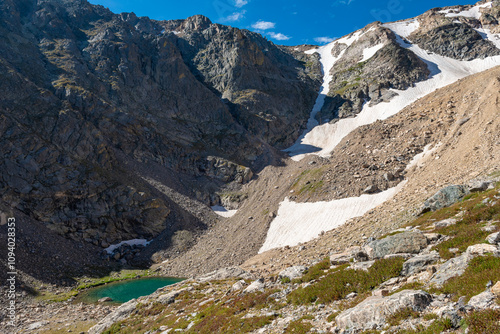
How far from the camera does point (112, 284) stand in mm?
47844

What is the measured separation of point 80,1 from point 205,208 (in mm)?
120079

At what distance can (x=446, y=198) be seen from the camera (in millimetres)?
23625

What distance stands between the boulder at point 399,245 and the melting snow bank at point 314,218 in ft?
110

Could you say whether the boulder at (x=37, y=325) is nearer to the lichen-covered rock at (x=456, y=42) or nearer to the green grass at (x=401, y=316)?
the green grass at (x=401, y=316)

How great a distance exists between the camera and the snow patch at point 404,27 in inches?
5423

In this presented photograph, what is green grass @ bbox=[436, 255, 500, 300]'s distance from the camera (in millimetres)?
7934

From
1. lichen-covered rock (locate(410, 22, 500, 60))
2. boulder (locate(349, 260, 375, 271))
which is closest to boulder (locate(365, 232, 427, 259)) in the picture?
boulder (locate(349, 260, 375, 271))

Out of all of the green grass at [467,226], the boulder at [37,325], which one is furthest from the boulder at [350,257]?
the boulder at [37,325]

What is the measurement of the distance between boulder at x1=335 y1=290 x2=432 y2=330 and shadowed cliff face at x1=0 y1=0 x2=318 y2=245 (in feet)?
188

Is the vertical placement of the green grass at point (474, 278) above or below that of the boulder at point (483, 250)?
below

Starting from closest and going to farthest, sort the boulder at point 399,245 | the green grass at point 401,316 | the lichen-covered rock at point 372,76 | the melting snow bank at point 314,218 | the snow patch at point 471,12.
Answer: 1. the green grass at point 401,316
2. the boulder at point 399,245
3. the melting snow bank at point 314,218
4. the lichen-covered rock at point 372,76
5. the snow patch at point 471,12

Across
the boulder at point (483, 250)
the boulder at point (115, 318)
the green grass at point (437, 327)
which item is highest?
the boulder at point (483, 250)

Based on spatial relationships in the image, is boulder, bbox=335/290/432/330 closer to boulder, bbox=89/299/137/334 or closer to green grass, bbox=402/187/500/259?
green grass, bbox=402/187/500/259

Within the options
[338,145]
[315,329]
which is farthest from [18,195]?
[338,145]
